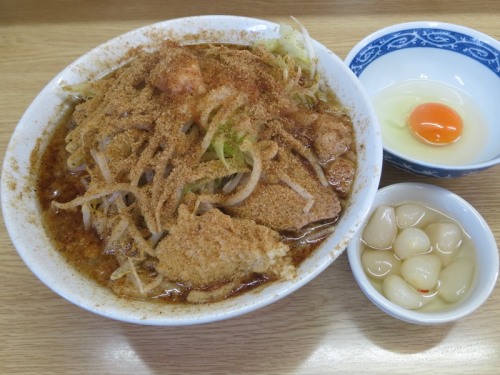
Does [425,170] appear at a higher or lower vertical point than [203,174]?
lower

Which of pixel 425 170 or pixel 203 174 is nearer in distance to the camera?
pixel 203 174

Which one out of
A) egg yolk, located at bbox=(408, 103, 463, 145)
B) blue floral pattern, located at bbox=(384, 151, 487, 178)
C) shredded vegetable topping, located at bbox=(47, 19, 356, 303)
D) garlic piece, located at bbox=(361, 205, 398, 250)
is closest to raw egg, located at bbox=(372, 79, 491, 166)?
egg yolk, located at bbox=(408, 103, 463, 145)

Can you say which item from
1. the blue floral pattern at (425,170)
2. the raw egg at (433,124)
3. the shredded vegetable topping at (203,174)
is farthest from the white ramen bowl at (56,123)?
the raw egg at (433,124)

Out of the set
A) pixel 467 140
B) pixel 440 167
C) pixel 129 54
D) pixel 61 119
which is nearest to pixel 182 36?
pixel 129 54

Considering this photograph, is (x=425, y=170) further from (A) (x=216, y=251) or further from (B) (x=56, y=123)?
(B) (x=56, y=123)

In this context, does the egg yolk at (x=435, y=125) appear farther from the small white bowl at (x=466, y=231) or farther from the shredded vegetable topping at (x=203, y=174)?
the shredded vegetable topping at (x=203, y=174)

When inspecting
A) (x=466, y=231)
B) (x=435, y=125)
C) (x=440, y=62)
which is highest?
(x=440, y=62)

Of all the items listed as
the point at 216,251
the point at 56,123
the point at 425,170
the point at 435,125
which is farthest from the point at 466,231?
the point at 56,123

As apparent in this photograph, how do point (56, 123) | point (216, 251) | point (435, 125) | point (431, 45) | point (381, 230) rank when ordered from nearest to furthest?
point (216, 251) < point (381, 230) < point (56, 123) < point (435, 125) < point (431, 45)
